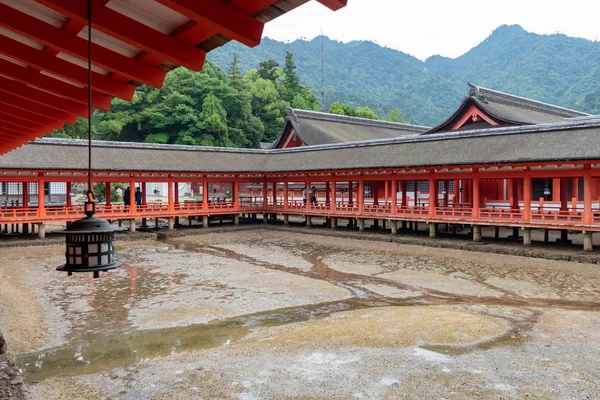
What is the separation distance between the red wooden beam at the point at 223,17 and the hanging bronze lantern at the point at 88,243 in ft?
8.39

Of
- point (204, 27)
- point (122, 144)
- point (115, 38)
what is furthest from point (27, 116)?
point (122, 144)

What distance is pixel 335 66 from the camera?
535ft

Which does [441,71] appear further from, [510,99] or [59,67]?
[59,67]

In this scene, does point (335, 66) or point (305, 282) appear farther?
point (335, 66)

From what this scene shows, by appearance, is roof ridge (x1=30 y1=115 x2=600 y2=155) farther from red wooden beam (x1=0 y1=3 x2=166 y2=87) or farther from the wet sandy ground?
red wooden beam (x1=0 y1=3 x2=166 y2=87)

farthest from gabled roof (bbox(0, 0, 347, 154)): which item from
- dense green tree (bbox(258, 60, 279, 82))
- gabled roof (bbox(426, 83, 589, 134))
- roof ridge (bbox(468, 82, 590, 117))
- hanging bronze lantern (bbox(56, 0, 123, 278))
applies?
dense green tree (bbox(258, 60, 279, 82))

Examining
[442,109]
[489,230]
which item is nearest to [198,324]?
[489,230]

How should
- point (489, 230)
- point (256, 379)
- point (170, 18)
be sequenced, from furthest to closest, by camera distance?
point (489, 230), point (256, 379), point (170, 18)

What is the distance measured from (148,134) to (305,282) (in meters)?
51.9

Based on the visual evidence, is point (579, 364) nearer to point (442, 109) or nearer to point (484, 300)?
point (484, 300)

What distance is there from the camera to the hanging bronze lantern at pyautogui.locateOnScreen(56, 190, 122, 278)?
489 cm

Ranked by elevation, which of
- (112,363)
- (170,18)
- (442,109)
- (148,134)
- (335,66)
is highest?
(335,66)

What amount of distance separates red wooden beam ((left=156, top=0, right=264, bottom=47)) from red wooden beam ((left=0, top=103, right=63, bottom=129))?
4.95m

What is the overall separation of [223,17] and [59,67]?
7.91 feet
